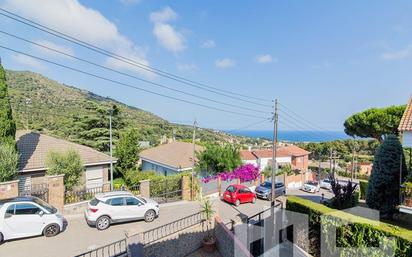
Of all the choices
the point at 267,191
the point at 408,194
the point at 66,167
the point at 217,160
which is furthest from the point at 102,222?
the point at 267,191

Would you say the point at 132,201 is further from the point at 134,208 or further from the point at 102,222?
the point at 102,222

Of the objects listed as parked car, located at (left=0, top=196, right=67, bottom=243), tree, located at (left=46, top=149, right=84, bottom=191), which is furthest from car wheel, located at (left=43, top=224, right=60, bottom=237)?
tree, located at (left=46, top=149, right=84, bottom=191)

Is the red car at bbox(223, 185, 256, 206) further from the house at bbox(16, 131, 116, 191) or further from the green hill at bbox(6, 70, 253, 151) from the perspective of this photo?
the house at bbox(16, 131, 116, 191)

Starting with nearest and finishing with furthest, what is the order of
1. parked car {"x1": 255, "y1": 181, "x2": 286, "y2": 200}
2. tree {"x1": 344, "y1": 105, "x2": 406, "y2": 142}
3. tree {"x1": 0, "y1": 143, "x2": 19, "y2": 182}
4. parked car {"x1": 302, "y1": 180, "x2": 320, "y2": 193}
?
tree {"x1": 0, "y1": 143, "x2": 19, "y2": 182}, parked car {"x1": 255, "y1": 181, "x2": 286, "y2": 200}, tree {"x1": 344, "y1": 105, "x2": 406, "y2": 142}, parked car {"x1": 302, "y1": 180, "x2": 320, "y2": 193}

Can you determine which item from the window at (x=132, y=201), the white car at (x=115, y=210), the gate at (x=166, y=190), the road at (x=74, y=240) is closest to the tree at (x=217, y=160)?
the gate at (x=166, y=190)

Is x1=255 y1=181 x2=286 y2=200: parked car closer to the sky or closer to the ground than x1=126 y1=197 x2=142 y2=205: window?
closer to the ground

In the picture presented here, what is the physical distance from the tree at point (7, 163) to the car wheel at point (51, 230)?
4326 mm

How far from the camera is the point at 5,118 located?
14336mm

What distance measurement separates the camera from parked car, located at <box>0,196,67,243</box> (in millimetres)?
10008

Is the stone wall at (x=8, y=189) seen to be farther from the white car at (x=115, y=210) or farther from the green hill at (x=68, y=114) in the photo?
the green hill at (x=68, y=114)

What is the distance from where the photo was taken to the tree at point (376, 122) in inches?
878

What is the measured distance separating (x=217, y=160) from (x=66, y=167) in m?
12.6

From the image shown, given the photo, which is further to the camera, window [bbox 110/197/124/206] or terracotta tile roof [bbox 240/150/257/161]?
terracotta tile roof [bbox 240/150/257/161]

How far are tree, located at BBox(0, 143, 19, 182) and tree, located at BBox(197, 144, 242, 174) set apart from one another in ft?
45.9
